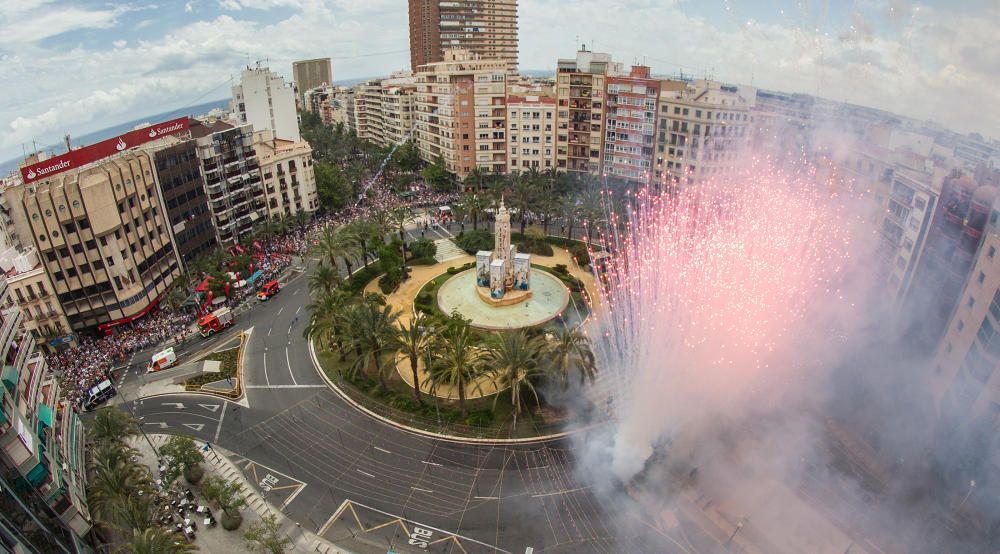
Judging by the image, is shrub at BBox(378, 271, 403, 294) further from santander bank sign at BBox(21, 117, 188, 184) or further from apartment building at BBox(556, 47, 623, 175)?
apartment building at BBox(556, 47, 623, 175)

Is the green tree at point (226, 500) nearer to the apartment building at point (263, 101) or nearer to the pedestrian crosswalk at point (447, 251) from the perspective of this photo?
the pedestrian crosswalk at point (447, 251)

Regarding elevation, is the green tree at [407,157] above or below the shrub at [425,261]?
above

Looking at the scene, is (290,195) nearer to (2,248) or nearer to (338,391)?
(2,248)

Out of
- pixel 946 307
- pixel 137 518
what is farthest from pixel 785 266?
pixel 137 518

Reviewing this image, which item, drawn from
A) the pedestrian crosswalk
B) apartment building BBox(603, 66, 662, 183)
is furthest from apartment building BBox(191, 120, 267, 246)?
apartment building BBox(603, 66, 662, 183)

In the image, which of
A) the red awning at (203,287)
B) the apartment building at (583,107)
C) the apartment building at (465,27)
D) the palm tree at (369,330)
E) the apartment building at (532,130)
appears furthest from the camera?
the apartment building at (465,27)

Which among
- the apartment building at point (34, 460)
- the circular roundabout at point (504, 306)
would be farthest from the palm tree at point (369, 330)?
the apartment building at point (34, 460)
